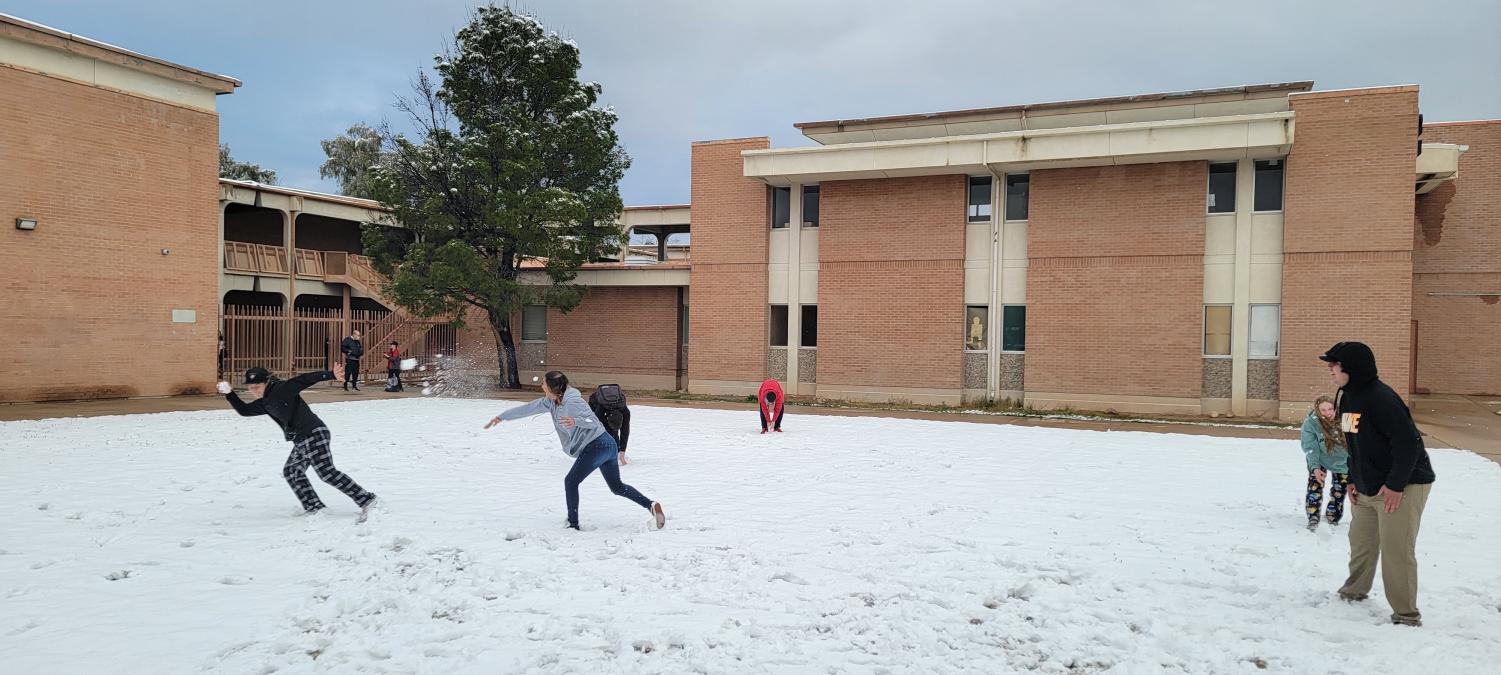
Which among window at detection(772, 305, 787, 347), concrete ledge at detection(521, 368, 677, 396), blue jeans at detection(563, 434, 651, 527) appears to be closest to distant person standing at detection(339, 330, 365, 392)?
concrete ledge at detection(521, 368, 677, 396)

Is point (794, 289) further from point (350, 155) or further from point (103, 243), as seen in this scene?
point (350, 155)

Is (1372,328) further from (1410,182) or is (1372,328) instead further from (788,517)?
(788,517)

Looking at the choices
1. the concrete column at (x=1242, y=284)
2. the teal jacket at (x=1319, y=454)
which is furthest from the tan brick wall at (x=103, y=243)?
the concrete column at (x=1242, y=284)

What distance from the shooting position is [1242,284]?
21.8 m

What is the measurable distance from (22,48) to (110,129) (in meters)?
2.29


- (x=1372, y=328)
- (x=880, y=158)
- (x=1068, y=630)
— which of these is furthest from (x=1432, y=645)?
(x=880, y=158)

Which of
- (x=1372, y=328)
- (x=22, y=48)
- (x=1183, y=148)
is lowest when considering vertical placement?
(x=1372, y=328)

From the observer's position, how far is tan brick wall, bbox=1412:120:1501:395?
A: 2592cm

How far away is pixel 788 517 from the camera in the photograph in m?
9.26

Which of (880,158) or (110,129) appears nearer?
(110,129)

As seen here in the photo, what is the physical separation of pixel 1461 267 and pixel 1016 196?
13.7 m

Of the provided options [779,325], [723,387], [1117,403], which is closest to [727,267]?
[779,325]

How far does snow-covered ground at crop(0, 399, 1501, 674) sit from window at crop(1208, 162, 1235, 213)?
10.7m

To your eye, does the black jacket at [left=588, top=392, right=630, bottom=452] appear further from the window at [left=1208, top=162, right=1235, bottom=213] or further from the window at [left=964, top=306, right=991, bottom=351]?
the window at [left=1208, top=162, right=1235, bottom=213]
